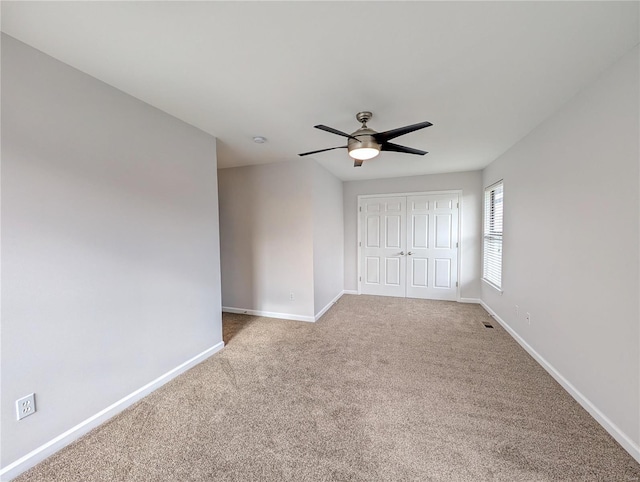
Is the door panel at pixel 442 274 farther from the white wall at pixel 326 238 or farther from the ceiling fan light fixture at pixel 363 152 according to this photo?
the ceiling fan light fixture at pixel 363 152

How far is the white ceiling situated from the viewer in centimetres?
123

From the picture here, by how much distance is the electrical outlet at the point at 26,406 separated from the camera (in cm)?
142

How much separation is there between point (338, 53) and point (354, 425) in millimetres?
2404

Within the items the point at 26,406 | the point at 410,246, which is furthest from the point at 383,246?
the point at 26,406

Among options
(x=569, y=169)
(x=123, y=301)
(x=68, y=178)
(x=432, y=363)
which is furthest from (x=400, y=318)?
(x=68, y=178)

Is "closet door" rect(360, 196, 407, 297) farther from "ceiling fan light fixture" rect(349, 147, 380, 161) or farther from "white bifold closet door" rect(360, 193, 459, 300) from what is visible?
"ceiling fan light fixture" rect(349, 147, 380, 161)

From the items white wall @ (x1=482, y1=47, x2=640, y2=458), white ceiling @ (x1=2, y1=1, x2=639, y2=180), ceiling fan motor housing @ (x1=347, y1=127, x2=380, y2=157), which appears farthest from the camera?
ceiling fan motor housing @ (x1=347, y1=127, x2=380, y2=157)

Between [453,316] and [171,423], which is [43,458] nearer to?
[171,423]

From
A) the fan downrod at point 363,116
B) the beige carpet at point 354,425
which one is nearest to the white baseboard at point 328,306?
the beige carpet at point 354,425

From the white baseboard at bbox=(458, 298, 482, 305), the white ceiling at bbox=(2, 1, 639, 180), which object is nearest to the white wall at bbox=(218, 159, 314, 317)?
the white ceiling at bbox=(2, 1, 639, 180)

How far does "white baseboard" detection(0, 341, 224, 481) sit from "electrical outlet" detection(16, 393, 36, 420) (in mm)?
236

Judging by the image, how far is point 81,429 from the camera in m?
1.68

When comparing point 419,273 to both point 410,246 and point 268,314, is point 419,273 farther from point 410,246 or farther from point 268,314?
point 268,314

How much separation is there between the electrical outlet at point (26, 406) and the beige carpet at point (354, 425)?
32cm
